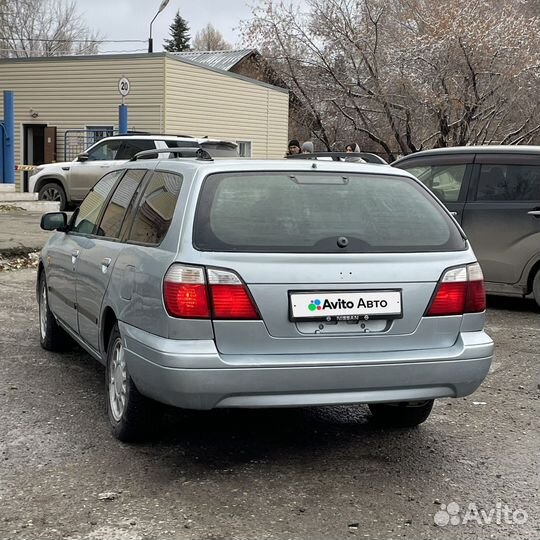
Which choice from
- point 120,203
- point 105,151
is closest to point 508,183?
point 120,203

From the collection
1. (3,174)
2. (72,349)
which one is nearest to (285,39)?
(3,174)

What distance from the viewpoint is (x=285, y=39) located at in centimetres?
2711

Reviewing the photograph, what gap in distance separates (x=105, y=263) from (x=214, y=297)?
120cm

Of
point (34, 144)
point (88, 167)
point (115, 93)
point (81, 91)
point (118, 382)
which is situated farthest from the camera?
point (34, 144)

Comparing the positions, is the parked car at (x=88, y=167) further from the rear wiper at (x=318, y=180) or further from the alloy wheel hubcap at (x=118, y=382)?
the rear wiper at (x=318, y=180)

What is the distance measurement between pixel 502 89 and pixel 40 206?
13592 millimetres

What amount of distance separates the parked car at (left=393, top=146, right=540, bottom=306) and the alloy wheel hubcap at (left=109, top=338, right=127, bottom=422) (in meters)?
5.26

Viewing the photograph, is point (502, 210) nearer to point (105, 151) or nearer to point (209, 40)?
point (105, 151)

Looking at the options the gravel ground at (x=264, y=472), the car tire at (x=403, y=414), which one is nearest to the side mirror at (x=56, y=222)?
the gravel ground at (x=264, y=472)

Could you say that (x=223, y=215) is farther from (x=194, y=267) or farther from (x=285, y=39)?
(x=285, y=39)

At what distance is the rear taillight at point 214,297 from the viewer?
12.4 feet

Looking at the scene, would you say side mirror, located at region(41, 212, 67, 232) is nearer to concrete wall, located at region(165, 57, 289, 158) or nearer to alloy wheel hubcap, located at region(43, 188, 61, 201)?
alloy wheel hubcap, located at region(43, 188, 61, 201)

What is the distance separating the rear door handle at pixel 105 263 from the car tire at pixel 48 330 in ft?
5.63

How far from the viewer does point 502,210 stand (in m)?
8.65
